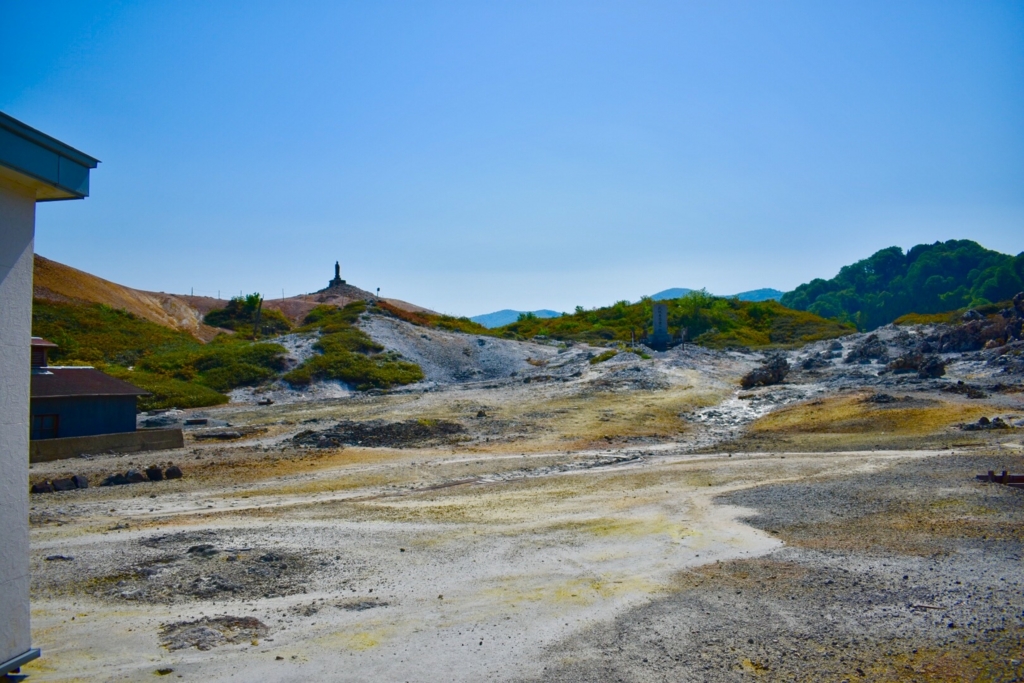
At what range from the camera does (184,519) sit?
53.9ft

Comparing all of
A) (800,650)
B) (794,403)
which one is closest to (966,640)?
(800,650)

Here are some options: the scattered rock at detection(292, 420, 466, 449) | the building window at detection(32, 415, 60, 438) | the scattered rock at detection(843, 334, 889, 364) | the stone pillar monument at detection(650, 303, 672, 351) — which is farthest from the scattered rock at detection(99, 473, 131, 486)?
the stone pillar monument at detection(650, 303, 672, 351)

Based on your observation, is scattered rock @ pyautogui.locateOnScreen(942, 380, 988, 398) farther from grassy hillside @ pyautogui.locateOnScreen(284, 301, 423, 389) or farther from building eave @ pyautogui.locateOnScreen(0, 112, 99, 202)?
building eave @ pyautogui.locateOnScreen(0, 112, 99, 202)

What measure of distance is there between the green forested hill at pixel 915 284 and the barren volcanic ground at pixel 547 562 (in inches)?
3880

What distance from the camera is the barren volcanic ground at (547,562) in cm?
938

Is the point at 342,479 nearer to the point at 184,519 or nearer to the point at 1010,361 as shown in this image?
the point at 184,519

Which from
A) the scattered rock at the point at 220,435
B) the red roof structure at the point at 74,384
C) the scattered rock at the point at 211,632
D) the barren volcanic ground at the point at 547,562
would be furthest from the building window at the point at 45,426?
the scattered rock at the point at 211,632

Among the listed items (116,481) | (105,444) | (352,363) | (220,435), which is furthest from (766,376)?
(116,481)

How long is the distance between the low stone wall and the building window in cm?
42

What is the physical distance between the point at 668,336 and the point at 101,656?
192 ft

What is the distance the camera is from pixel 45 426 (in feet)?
83.5

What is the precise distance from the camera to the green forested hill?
369 ft

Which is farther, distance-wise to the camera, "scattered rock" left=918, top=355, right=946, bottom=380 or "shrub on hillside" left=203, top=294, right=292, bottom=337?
"shrub on hillside" left=203, top=294, right=292, bottom=337

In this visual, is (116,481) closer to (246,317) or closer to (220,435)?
(220,435)
